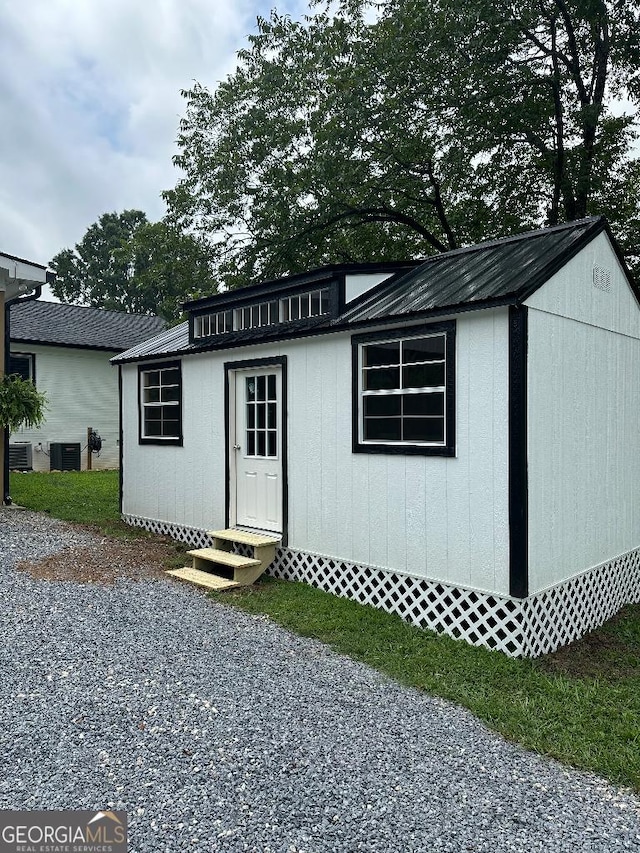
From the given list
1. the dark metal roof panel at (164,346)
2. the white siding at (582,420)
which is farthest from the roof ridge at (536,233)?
the dark metal roof panel at (164,346)

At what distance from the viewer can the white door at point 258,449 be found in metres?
6.41

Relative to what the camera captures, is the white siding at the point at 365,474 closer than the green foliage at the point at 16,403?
Yes

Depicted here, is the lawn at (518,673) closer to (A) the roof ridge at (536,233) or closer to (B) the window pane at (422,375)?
(B) the window pane at (422,375)

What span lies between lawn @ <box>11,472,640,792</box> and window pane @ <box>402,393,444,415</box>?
178cm

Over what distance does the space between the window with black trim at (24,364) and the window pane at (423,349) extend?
41.5 ft

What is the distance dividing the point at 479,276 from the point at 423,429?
143cm

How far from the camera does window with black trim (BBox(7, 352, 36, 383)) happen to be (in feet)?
49.1

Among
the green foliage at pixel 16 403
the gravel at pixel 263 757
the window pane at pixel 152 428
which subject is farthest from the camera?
the green foliage at pixel 16 403

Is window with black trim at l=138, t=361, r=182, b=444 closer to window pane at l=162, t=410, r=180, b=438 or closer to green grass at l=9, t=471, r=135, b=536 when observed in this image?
window pane at l=162, t=410, r=180, b=438

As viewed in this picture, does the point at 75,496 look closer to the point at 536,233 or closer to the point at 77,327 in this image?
the point at 77,327

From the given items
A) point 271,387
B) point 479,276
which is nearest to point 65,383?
point 271,387

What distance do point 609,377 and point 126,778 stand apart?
515 centimetres

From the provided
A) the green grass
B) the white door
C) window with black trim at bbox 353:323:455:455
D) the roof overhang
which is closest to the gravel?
window with black trim at bbox 353:323:455:455

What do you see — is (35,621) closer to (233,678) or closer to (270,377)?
(233,678)
